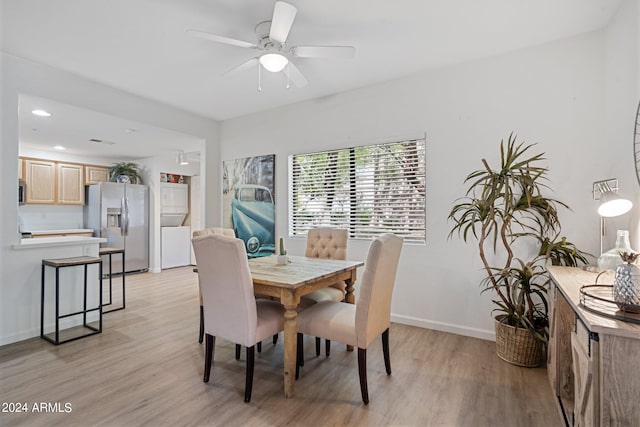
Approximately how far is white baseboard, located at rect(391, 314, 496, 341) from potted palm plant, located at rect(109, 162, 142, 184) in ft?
18.5

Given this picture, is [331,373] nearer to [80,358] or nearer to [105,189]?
[80,358]

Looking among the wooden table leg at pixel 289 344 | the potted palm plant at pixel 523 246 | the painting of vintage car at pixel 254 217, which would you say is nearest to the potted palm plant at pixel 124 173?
the painting of vintage car at pixel 254 217

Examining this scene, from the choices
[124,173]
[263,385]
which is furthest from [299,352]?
[124,173]

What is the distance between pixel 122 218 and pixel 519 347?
251 inches

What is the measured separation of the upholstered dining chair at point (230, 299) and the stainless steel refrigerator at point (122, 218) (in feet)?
15.1

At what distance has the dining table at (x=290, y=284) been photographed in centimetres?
199

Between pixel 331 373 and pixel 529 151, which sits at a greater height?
pixel 529 151

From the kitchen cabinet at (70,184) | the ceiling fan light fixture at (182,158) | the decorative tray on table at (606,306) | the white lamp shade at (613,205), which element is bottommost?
the decorative tray on table at (606,306)

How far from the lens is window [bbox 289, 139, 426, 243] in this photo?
10.8 ft

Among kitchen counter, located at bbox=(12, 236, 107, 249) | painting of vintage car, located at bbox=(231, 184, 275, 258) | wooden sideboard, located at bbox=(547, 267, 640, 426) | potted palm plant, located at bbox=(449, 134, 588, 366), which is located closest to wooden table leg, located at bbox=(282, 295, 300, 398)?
wooden sideboard, located at bbox=(547, 267, 640, 426)

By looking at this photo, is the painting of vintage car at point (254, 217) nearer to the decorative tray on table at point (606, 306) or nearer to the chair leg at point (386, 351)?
the chair leg at point (386, 351)

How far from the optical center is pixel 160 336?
2953 mm

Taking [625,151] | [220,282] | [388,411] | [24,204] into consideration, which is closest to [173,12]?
[220,282]

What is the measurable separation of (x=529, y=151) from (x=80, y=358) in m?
4.21
